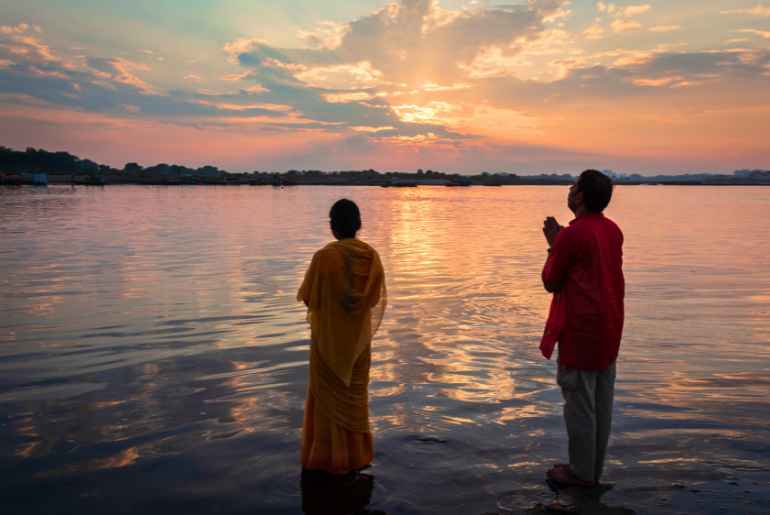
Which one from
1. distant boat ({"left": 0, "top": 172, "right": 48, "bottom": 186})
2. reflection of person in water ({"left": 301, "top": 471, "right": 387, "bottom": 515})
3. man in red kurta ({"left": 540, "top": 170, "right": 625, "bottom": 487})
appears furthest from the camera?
distant boat ({"left": 0, "top": 172, "right": 48, "bottom": 186})

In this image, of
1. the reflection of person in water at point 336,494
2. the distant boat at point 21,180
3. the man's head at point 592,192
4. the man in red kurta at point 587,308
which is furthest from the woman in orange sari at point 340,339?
the distant boat at point 21,180

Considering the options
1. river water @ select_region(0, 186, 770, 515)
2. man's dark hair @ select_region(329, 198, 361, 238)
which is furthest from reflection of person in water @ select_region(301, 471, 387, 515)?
man's dark hair @ select_region(329, 198, 361, 238)

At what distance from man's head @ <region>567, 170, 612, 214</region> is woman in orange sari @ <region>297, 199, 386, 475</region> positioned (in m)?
1.57

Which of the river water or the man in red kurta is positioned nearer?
the man in red kurta

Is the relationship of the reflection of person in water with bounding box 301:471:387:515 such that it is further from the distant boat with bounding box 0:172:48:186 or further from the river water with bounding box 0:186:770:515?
the distant boat with bounding box 0:172:48:186

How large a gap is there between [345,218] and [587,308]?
6.30 ft

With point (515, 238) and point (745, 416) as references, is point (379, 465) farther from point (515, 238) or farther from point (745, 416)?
point (515, 238)

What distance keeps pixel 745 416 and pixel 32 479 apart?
22.4ft

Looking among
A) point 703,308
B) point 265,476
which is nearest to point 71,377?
point 265,476

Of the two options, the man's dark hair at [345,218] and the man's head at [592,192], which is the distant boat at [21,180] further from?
the man's head at [592,192]

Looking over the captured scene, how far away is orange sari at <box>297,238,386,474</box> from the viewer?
4.76 meters

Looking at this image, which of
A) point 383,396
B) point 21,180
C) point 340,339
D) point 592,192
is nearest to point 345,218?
point 340,339

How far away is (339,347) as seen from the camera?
15.7ft

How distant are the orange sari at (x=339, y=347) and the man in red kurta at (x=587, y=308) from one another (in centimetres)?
139
